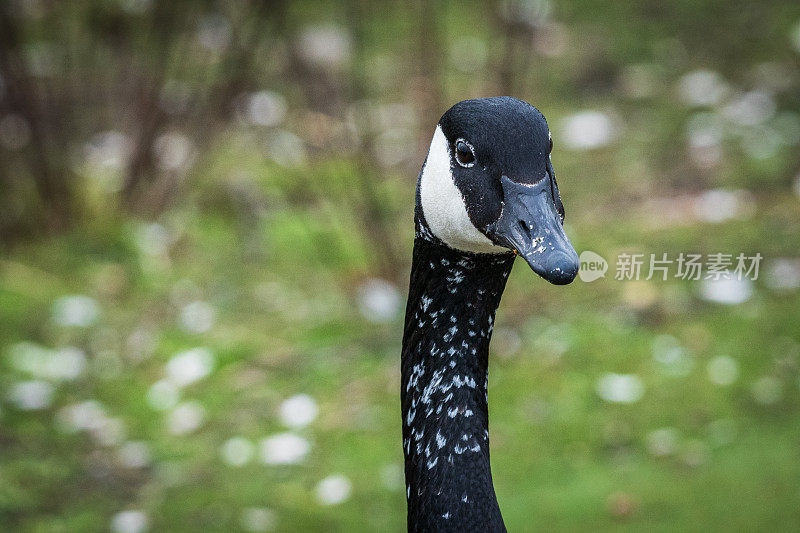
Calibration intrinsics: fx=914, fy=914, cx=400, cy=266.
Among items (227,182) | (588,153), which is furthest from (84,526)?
(588,153)

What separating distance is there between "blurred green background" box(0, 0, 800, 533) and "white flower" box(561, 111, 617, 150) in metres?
0.02

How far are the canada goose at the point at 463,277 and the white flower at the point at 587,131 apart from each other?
322 cm

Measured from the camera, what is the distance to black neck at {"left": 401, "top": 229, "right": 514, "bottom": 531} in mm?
1763

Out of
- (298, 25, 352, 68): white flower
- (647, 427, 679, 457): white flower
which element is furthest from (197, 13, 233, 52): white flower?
(647, 427, 679, 457): white flower

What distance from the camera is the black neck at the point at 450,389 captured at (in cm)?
176

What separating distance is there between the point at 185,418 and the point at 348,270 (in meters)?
1.09

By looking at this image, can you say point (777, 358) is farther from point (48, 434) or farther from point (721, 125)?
point (48, 434)

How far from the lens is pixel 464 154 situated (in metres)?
1.70

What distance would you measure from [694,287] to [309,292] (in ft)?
5.45

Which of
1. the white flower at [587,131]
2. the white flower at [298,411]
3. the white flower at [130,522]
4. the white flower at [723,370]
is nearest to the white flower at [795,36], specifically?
the white flower at [587,131]

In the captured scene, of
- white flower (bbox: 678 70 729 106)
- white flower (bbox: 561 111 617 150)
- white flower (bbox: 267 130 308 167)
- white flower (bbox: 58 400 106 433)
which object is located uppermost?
white flower (bbox: 678 70 729 106)

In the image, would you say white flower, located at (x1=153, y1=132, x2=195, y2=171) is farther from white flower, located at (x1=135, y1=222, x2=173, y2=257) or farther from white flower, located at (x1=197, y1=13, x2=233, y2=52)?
white flower, located at (x1=197, y1=13, x2=233, y2=52)

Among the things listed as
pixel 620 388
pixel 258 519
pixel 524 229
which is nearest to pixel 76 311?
pixel 258 519

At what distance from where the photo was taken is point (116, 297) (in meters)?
4.09
